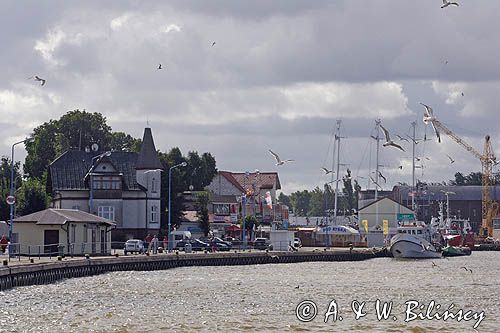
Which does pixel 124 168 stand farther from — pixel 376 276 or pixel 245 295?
pixel 245 295

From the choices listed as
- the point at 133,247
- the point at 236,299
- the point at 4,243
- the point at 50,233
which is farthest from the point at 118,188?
the point at 236,299

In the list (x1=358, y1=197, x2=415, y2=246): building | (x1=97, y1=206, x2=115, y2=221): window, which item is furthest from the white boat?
(x1=358, y1=197, x2=415, y2=246): building

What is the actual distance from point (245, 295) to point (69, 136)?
308ft

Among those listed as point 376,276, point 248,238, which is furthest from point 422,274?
point 248,238

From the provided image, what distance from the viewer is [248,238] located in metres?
148

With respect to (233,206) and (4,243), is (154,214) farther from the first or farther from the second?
(233,206)

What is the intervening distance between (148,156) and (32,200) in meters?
12.9

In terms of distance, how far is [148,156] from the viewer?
12644cm

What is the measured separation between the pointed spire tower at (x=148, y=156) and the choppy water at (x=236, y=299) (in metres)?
31.2

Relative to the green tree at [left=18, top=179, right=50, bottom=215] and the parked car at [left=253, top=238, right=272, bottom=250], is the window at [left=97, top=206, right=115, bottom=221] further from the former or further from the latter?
the parked car at [left=253, top=238, right=272, bottom=250]

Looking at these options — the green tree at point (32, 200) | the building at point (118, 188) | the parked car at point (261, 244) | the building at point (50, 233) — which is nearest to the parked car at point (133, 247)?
the building at point (50, 233)

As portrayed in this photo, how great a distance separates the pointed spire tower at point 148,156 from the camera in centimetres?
12569

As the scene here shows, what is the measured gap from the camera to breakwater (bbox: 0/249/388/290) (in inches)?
2694

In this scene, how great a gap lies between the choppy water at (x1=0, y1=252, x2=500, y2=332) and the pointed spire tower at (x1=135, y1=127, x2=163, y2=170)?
31192 mm
